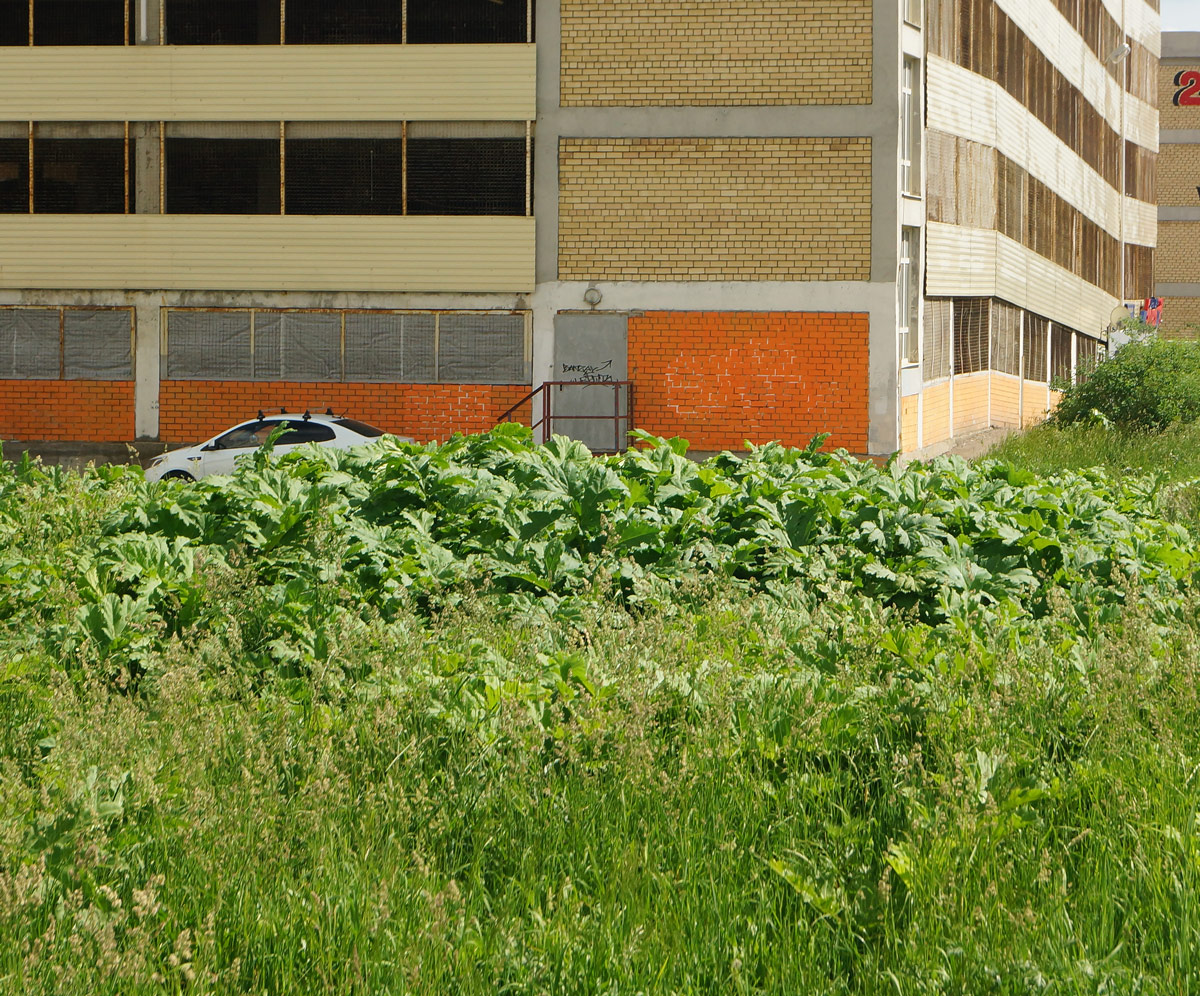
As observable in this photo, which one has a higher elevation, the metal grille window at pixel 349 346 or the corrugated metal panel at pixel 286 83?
the corrugated metal panel at pixel 286 83

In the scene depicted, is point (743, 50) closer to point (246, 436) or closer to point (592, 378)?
point (592, 378)

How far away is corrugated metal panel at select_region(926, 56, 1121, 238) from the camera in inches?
997

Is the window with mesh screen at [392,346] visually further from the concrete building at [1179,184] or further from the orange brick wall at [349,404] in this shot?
the concrete building at [1179,184]

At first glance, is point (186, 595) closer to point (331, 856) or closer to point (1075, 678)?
point (331, 856)

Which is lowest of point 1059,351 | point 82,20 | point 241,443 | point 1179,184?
point 241,443

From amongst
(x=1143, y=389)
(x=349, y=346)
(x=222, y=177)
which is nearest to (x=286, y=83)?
(x=222, y=177)

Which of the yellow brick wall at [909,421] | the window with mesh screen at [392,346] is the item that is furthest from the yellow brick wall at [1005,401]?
the window with mesh screen at [392,346]

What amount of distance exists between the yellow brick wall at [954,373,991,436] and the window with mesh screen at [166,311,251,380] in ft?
46.7

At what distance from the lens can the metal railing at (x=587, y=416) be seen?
23578 mm

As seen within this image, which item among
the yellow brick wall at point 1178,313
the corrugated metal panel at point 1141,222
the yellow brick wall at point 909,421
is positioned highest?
the corrugated metal panel at point 1141,222

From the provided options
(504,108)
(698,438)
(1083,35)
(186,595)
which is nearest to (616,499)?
(186,595)

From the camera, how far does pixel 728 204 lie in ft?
75.9

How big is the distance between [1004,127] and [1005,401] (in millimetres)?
6323

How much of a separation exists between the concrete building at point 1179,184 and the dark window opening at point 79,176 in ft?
135
